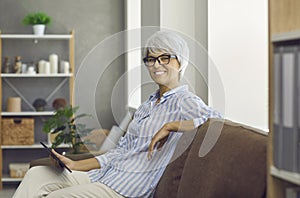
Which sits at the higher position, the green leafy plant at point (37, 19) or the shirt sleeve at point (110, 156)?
the green leafy plant at point (37, 19)

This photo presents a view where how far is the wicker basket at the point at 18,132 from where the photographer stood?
5.83 meters

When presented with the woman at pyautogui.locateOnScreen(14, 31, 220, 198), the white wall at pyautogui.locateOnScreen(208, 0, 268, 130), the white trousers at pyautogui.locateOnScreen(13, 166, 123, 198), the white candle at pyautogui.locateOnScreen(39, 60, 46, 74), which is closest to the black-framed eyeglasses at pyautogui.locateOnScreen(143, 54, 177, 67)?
the woman at pyautogui.locateOnScreen(14, 31, 220, 198)

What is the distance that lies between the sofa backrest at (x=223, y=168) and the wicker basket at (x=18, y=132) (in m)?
3.29

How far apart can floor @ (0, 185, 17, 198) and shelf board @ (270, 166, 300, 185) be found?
4243mm

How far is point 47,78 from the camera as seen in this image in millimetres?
6203

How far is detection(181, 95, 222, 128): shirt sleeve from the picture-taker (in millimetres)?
2807

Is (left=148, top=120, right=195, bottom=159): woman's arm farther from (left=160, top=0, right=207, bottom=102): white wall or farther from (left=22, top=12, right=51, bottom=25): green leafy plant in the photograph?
(left=22, top=12, right=51, bottom=25): green leafy plant

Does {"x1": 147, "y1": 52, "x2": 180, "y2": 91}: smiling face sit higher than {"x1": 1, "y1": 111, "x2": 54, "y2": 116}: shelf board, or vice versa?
{"x1": 147, "y1": 52, "x2": 180, "y2": 91}: smiling face

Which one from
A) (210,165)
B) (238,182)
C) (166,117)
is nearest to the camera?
(238,182)

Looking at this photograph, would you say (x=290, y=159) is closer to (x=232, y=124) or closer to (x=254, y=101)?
(x=232, y=124)

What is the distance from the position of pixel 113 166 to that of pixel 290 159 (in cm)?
153

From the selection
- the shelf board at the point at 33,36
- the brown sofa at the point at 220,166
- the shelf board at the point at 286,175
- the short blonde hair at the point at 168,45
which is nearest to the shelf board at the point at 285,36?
the shelf board at the point at 286,175

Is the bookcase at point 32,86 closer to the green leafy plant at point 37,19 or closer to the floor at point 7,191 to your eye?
the floor at point 7,191

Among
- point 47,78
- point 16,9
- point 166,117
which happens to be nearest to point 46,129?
point 47,78
